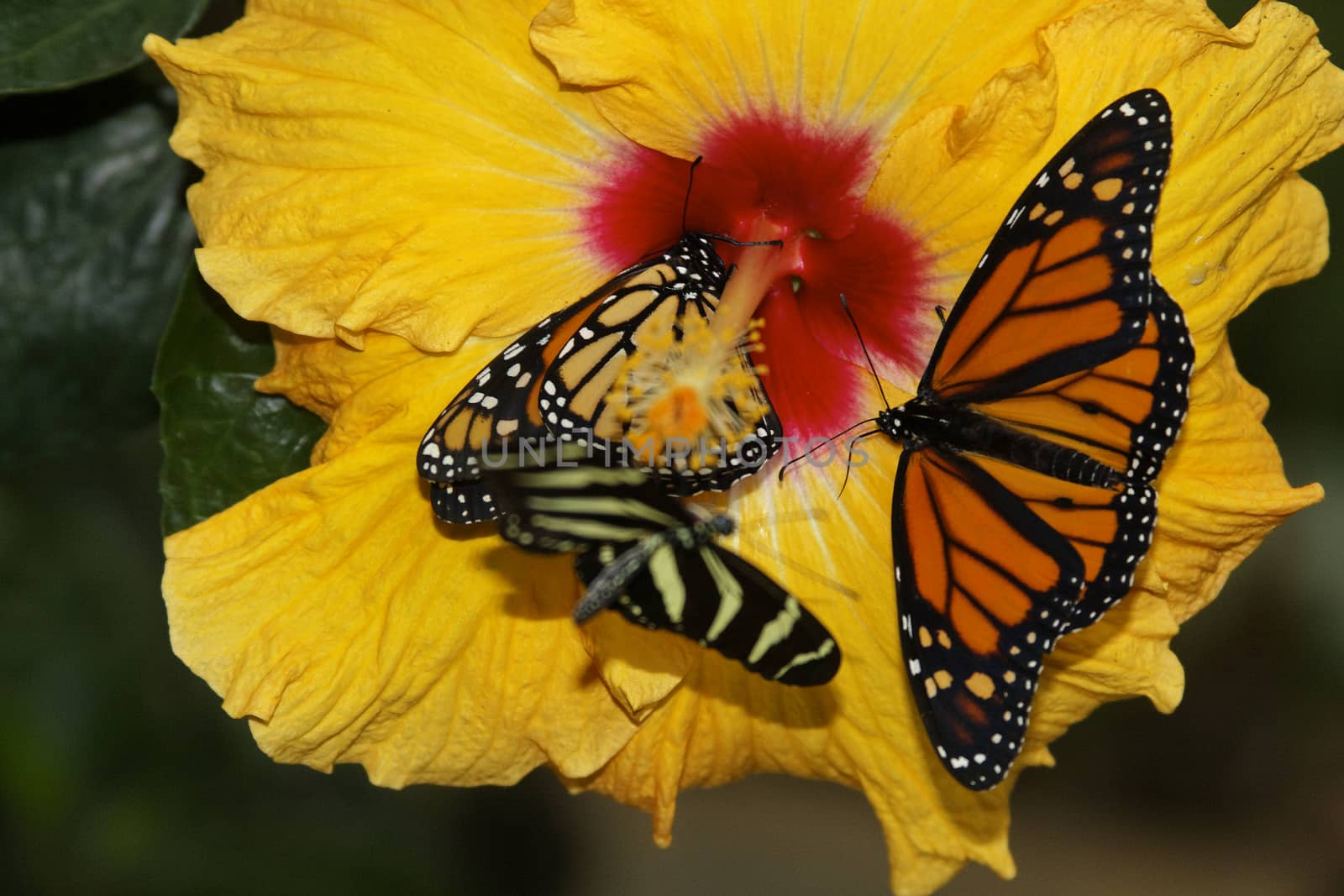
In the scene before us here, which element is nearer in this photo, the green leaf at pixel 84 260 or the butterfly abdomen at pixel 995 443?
the butterfly abdomen at pixel 995 443

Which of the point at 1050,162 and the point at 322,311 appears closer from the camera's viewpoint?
the point at 1050,162

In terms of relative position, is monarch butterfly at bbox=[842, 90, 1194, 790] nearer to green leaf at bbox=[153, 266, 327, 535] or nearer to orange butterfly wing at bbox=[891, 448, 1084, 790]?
orange butterfly wing at bbox=[891, 448, 1084, 790]

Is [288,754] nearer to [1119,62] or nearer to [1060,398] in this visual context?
[1060,398]

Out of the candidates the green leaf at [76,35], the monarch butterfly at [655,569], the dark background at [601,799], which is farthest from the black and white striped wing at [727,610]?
the dark background at [601,799]

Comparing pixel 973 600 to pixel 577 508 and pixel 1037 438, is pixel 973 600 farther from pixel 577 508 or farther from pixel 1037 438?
pixel 577 508

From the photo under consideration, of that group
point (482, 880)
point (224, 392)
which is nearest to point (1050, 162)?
point (224, 392)

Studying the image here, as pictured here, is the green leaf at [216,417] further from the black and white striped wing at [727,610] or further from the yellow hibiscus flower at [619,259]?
the black and white striped wing at [727,610]

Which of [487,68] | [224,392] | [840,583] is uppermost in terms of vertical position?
[487,68]

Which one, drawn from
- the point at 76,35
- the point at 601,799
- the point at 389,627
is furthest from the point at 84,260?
the point at 601,799
